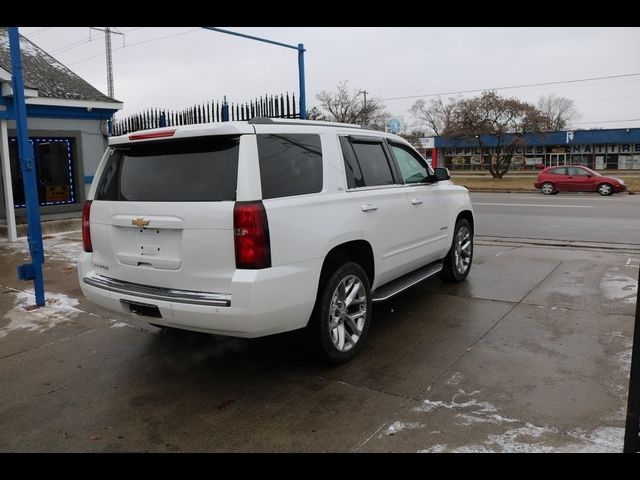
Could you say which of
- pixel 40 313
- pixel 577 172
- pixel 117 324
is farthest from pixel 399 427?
pixel 577 172

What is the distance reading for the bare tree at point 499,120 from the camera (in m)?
35.3

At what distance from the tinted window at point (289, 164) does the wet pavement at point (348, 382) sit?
121 cm

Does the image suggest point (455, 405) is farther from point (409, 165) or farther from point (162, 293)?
point (409, 165)

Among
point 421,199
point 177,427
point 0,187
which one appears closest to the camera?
point 177,427

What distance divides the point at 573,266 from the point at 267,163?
601 cm

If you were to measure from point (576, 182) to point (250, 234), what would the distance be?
80.4ft

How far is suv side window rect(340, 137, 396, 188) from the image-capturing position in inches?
185

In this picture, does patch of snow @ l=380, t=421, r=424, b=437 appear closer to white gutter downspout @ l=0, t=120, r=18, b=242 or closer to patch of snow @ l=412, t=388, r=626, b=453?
patch of snow @ l=412, t=388, r=626, b=453

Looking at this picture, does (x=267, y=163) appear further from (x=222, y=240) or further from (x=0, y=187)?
(x=0, y=187)

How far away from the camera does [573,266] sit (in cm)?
805

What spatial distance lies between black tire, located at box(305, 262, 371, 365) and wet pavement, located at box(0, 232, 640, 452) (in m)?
0.15

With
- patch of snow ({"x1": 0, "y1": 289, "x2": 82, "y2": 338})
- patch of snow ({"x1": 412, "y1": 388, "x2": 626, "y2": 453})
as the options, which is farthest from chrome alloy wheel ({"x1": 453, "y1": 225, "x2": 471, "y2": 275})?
patch of snow ({"x1": 0, "y1": 289, "x2": 82, "y2": 338})

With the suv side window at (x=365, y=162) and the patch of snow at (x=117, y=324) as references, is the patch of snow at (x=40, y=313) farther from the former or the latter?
the suv side window at (x=365, y=162)
